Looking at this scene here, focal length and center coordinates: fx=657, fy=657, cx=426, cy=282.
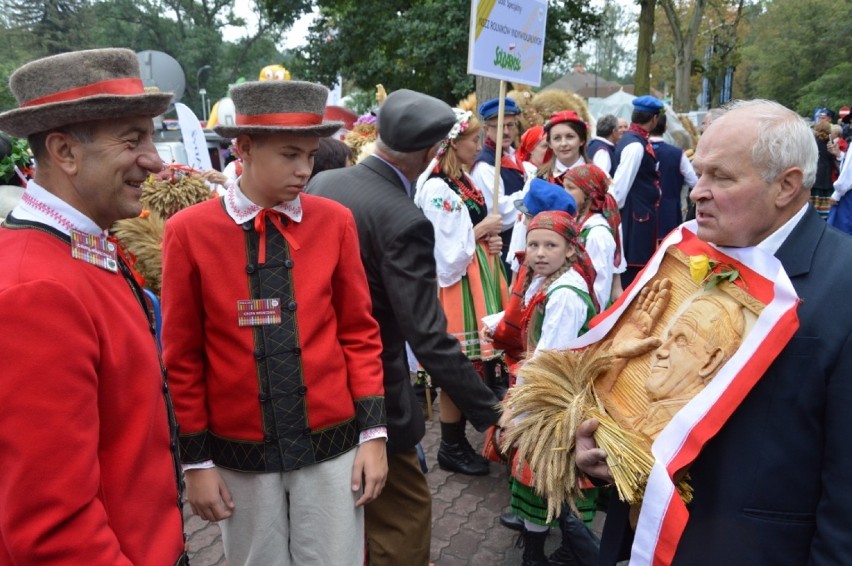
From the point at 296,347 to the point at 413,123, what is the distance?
105cm

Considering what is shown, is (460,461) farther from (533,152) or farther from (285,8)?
(285,8)

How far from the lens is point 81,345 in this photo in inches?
53.4

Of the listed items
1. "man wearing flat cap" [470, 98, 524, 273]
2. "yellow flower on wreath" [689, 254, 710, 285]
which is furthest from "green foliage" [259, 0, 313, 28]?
"yellow flower on wreath" [689, 254, 710, 285]

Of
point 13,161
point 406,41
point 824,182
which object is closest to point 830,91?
point 824,182

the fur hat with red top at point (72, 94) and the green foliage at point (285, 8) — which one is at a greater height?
the green foliage at point (285, 8)

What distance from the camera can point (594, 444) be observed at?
1.86 m

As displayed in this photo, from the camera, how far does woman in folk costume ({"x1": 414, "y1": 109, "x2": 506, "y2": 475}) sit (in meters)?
4.39

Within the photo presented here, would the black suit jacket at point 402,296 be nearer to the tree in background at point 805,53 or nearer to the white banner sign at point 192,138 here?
the white banner sign at point 192,138

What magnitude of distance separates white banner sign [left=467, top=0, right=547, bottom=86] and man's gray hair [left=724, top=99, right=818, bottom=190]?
9.63 ft

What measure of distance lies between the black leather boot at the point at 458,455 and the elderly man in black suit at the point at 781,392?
272 centimetres

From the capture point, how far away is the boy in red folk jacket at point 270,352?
2094 millimetres

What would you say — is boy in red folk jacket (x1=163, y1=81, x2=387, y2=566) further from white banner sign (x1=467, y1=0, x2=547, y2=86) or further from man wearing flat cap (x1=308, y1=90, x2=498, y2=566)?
white banner sign (x1=467, y1=0, x2=547, y2=86)

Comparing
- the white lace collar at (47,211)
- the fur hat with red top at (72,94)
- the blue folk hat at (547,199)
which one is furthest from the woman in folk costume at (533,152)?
the white lace collar at (47,211)

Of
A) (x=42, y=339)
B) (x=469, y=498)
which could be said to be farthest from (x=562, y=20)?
(x=42, y=339)
